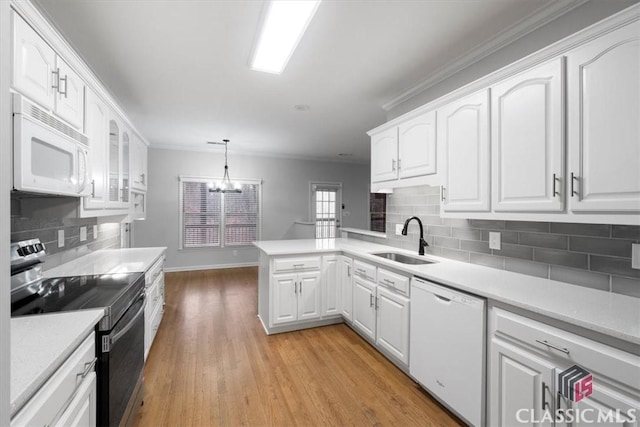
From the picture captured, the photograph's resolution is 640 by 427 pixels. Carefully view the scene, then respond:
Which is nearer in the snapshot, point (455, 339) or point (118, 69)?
point (455, 339)

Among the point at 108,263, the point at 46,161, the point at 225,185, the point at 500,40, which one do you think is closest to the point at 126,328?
the point at 46,161

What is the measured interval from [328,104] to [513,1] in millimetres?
2078

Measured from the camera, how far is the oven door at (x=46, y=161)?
113 centimetres

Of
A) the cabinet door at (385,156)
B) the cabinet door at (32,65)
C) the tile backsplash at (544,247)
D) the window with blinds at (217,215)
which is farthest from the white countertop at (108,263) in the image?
the window with blinds at (217,215)

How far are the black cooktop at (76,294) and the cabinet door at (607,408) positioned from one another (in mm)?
2099

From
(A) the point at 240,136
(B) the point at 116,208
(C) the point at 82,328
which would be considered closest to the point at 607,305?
(C) the point at 82,328

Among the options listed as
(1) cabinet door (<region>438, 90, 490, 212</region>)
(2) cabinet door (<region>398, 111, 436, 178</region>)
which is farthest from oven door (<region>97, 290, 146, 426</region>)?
(2) cabinet door (<region>398, 111, 436, 178</region>)

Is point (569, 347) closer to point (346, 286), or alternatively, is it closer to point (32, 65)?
point (346, 286)

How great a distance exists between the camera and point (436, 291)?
188cm

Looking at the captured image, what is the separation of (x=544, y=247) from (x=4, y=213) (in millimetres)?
2430

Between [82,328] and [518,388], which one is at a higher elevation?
[82,328]

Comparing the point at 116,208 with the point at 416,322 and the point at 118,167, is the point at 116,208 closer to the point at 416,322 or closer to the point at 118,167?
the point at 118,167

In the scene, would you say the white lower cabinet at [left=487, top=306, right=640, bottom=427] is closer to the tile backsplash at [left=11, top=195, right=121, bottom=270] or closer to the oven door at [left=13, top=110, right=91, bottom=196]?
the oven door at [left=13, top=110, right=91, bottom=196]

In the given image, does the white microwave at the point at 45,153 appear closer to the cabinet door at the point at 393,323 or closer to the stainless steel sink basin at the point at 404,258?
the cabinet door at the point at 393,323
